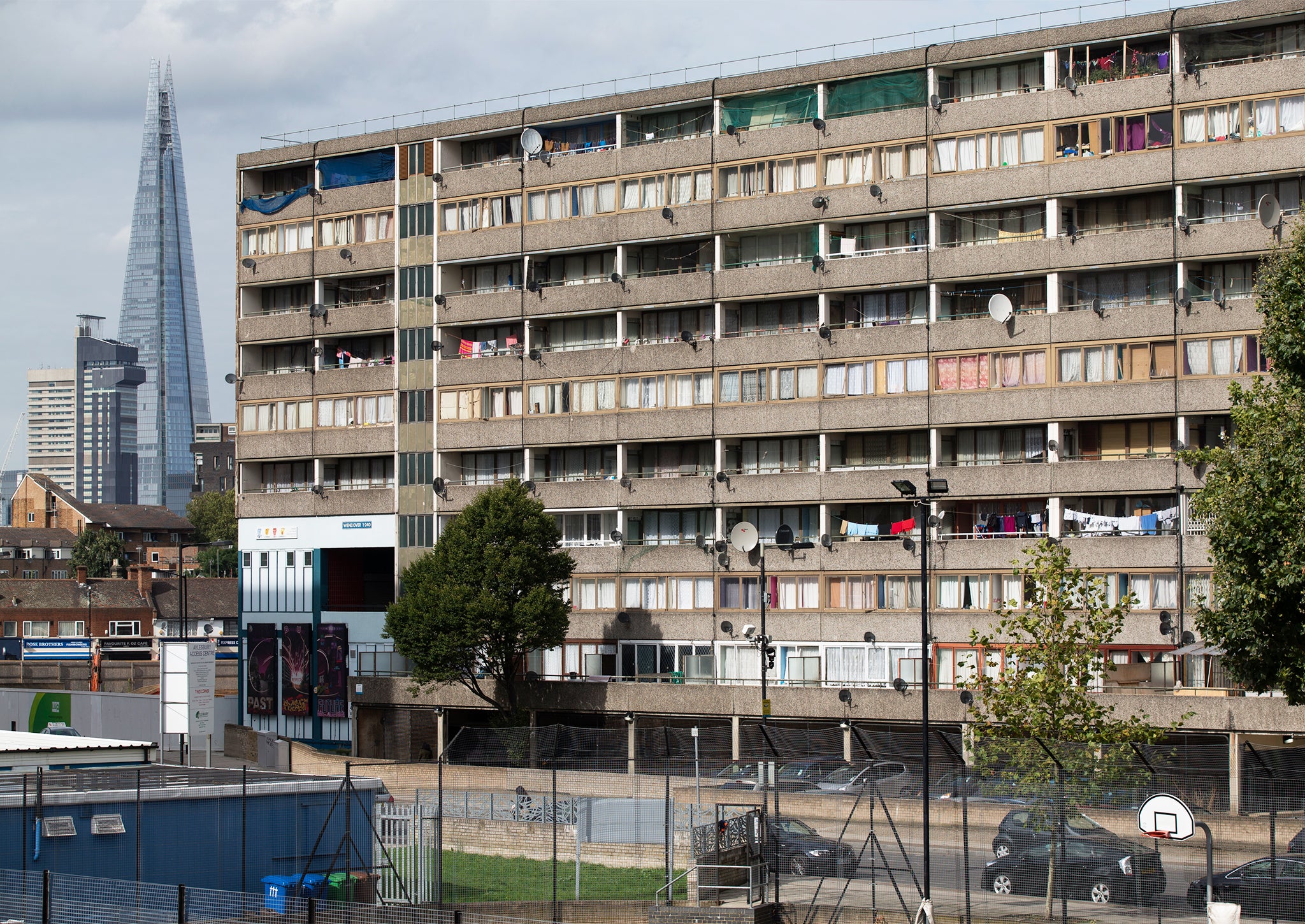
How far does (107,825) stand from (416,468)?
146 feet

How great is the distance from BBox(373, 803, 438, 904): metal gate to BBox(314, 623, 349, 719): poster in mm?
A: 41963

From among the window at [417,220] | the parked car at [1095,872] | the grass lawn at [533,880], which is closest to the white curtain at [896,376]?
the window at [417,220]

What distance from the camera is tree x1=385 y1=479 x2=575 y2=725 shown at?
209 feet

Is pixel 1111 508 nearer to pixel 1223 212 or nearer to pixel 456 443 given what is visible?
pixel 1223 212

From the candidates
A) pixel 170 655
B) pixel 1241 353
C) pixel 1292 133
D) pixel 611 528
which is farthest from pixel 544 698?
pixel 1292 133

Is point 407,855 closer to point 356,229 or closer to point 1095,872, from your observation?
point 1095,872

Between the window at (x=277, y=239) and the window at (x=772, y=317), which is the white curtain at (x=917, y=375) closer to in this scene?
the window at (x=772, y=317)

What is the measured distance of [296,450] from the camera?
80875 mm

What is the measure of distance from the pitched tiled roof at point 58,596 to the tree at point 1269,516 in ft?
336

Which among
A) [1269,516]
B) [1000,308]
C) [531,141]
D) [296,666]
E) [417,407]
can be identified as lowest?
[296,666]

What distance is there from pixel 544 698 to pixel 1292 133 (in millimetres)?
36932

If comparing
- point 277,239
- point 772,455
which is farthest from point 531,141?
point 772,455

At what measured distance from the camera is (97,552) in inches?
6255

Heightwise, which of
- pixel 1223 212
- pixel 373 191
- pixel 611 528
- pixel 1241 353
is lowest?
pixel 611 528
